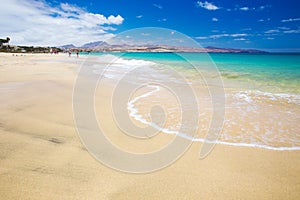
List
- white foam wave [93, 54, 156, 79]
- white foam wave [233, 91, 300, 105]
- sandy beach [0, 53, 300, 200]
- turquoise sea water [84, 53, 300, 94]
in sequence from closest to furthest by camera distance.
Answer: sandy beach [0, 53, 300, 200], white foam wave [233, 91, 300, 105], turquoise sea water [84, 53, 300, 94], white foam wave [93, 54, 156, 79]

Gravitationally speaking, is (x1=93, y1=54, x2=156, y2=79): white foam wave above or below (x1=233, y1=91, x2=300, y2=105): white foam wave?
above

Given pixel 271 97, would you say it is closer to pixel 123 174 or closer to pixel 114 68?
pixel 123 174

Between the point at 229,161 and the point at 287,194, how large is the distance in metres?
0.84

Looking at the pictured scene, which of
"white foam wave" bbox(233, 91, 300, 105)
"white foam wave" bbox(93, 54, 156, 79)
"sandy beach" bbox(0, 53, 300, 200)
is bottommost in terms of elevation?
"sandy beach" bbox(0, 53, 300, 200)

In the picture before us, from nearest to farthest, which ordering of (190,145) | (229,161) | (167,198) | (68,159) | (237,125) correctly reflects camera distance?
(167,198)
(68,159)
(229,161)
(190,145)
(237,125)

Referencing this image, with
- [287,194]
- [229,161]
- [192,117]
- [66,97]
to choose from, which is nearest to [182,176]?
[229,161]

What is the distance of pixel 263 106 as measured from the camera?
6641mm

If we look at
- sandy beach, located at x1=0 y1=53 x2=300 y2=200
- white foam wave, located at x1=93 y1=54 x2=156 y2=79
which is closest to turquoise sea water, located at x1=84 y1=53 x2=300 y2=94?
white foam wave, located at x1=93 y1=54 x2=156 y2=79

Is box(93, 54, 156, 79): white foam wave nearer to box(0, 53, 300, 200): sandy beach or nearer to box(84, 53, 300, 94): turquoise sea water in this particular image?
box(84, 53, 300, 94): turquoise sea water

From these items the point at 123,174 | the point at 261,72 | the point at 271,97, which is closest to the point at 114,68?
the point at 271,97

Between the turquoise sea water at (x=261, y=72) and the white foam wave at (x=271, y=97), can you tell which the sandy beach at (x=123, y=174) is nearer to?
the white foam wave at (x=271, y=97)

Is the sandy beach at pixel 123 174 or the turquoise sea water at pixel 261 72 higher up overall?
the turquoise sea water at pixel 261 72

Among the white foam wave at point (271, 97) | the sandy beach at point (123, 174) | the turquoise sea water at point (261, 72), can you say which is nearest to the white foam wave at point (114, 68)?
the turquoise sea water at point (261, 72)

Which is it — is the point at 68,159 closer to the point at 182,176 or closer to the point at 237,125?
the point at 182,176
